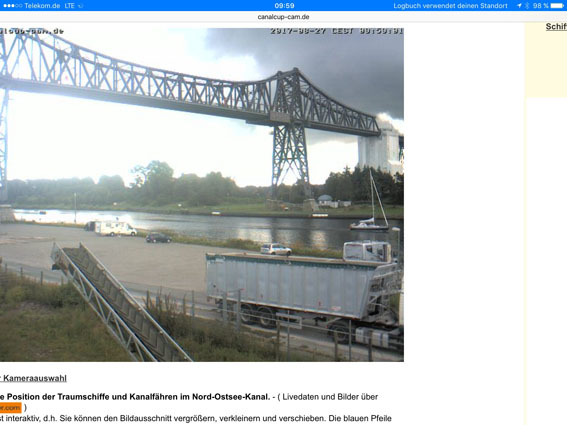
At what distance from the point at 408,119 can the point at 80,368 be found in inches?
198

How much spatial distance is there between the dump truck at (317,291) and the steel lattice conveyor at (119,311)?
216cm

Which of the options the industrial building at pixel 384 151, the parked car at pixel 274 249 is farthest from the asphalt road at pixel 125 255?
the industrial building at pixel 384 151

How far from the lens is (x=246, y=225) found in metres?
13.5

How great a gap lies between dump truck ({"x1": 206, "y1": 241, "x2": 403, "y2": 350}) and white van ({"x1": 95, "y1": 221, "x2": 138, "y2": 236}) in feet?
19.4

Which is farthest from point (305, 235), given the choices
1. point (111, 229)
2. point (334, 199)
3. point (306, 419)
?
point (306, 419)

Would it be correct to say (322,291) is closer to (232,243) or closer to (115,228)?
(232,243)

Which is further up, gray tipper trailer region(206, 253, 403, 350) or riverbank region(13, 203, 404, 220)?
riverbank region(13, 203, 404, 220)

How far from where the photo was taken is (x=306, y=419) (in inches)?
176

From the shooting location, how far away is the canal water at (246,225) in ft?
39.3

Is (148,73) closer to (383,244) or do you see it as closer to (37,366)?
(383,244)

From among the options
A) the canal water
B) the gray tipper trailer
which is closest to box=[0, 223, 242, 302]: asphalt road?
the canal water

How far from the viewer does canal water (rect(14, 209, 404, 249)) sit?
11969 mm

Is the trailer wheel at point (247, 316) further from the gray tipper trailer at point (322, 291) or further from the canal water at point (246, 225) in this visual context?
the canal water at point (246, 225)

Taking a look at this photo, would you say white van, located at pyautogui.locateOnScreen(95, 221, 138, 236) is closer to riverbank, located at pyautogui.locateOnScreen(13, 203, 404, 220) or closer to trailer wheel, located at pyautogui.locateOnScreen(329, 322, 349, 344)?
riverbank, located at pyautogui.locateOnScreen(13, 203, 404, 220)
